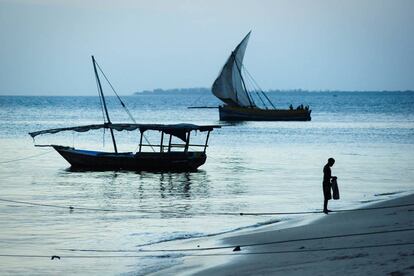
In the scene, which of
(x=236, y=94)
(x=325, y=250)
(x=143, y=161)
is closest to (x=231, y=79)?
(x=236, y=94)

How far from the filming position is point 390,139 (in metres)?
67.9

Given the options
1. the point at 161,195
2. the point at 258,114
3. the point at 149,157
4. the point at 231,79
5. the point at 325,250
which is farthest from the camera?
the point at 258,114

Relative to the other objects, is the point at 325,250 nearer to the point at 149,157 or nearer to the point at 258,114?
the point at 149,157

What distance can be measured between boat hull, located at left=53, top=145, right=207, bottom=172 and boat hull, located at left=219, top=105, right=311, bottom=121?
5530cm

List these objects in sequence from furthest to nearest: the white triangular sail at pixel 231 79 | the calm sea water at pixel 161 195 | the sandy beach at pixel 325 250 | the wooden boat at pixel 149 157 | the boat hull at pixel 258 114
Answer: the boat hull at pixel 258 114, the white triangular sail at pixel 231 79, the wooden boat at pixel 149 157, the calm sea water at pixel 161 195, the sandy beach at pixel 325 250

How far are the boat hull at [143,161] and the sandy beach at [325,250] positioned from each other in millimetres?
20078

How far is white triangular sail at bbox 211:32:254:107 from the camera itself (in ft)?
304

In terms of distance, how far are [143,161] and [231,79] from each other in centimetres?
5324

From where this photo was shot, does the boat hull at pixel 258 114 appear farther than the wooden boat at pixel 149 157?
Yes

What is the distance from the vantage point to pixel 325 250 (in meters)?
15.0

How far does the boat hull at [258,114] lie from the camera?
3809 inches

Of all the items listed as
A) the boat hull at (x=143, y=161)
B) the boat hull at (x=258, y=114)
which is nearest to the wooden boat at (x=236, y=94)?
the boat hull at (x=258, y=114)

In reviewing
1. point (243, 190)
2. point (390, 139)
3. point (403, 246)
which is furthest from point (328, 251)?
point (390, 139)

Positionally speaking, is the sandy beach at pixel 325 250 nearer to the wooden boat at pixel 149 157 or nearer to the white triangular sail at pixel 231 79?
the wooden boat at pixel 149 157
